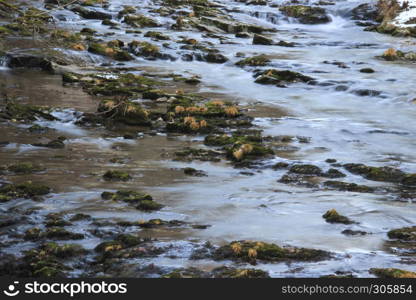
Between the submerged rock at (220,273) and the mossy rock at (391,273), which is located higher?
the mossy rock at (391,273)

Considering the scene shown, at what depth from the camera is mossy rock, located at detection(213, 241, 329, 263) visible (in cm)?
776

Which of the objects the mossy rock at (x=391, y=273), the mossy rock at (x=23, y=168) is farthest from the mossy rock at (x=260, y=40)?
the mossy rock at (x=391, y=273)

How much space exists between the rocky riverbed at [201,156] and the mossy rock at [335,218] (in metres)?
0.03

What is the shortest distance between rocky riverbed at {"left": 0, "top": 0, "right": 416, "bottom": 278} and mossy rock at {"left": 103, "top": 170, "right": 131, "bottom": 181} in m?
0.03

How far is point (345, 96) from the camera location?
67.2 ft

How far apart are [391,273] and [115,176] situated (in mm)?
5339

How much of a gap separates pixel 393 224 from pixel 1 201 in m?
5.71

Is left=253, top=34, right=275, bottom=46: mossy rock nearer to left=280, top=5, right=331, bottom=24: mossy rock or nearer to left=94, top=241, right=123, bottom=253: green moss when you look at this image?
left=280, top=5, right=331, bottom=24: mossy rock

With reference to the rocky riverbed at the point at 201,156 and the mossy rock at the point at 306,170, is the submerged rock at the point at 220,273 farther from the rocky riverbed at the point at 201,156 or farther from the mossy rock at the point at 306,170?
the mossy rock at the point at 306,170

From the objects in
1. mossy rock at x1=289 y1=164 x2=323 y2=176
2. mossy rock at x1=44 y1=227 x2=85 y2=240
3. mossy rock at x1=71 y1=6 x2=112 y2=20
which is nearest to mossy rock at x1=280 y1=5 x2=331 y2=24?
mossy rock at x1=71 y1=6 x2=112 y2=20

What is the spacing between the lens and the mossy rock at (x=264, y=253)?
7.76 metres

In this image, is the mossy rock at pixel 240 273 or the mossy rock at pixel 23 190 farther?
the mossy rock at pixel 23 190

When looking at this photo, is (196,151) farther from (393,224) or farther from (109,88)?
(109,88)

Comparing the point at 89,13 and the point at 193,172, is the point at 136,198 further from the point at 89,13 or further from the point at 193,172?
the point at 89,13
